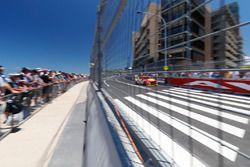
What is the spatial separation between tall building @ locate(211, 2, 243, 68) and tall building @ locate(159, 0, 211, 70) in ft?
0.19

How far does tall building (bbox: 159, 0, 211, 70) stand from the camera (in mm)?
814

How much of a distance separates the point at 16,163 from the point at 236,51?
309cm

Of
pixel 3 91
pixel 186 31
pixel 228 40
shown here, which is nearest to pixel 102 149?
pixel 186 31

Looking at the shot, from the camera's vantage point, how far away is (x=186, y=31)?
3.09 ft

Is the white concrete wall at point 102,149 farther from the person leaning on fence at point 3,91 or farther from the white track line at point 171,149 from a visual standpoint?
the person leaning on fence at point 3,91

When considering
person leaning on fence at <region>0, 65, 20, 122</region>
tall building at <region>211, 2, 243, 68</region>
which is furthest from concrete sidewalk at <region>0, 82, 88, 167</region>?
tall building at <region>211, 2, 243, 68</region>

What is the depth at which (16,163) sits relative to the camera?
279 centimetres

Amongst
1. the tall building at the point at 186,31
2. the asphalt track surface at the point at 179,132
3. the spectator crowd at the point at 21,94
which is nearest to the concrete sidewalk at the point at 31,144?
the spectator crowd at the point at 21,94

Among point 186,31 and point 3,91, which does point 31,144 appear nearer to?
point 3,91

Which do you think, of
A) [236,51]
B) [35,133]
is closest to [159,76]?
[236,51]

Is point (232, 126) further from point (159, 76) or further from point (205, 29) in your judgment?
point (205, 29)

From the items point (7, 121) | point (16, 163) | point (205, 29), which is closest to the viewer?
point (205, 29)

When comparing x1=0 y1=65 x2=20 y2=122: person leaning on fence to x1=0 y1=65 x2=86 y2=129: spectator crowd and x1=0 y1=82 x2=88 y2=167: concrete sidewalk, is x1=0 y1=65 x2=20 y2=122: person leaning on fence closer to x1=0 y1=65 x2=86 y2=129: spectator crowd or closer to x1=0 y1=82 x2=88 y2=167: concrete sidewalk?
x1=0 y1=65 x2=86 y2=129: spectator crowd

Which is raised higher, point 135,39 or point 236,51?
point 135,39
